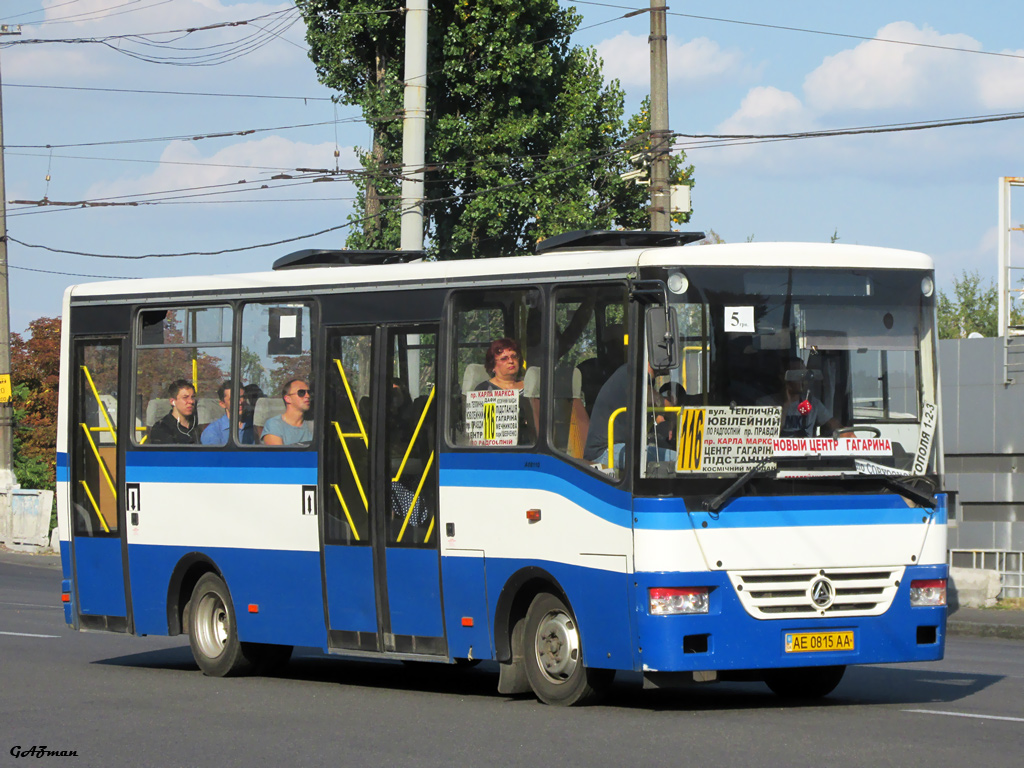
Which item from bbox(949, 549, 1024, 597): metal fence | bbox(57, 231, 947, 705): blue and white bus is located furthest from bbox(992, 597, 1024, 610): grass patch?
bbox(57, 231, 947, 705): blue and white bus

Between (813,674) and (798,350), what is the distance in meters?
2.48

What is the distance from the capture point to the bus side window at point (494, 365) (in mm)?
11445

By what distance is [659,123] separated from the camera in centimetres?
2220

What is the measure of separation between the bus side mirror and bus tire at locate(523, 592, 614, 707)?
1921mm

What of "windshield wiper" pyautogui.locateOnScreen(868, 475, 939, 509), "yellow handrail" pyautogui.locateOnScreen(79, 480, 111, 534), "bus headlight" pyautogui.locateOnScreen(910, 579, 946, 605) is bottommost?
"bus headlight" pyautogui.locateOnScreen(910, 579, 946, 605)

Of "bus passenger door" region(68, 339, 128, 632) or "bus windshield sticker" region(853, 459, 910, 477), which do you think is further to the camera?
"bus passenger door" region(68, 339, 128, 632)

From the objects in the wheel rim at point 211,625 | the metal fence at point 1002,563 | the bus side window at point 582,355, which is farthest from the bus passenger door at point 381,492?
the metal fence at point 1002,563

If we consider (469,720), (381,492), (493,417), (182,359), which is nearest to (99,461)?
(182,359)

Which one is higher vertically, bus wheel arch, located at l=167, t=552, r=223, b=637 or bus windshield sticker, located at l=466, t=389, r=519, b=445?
bus windshield sticker, located at l=466, t=389, r=519, b=445

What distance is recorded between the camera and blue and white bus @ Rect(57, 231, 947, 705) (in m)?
10.4

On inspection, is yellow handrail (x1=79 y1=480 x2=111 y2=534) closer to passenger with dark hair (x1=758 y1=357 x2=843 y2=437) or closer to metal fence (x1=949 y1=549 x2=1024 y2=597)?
passenger with dark hair (x1=758 y1=357 x2=843 y2=437)

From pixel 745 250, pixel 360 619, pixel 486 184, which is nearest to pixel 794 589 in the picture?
pixel 745 250

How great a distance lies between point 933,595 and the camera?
1101 centimetres

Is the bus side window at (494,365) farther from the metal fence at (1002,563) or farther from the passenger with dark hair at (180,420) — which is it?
the metal fence at (1002,563)
